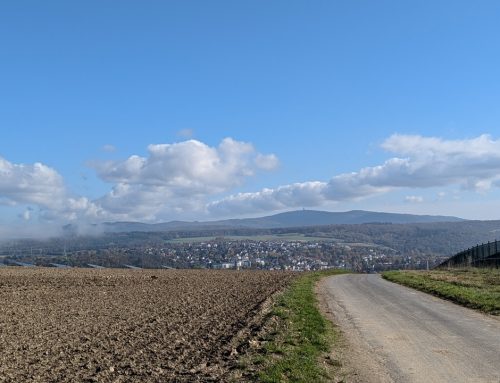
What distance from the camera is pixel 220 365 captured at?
11.4 m

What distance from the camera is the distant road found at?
10867 mm

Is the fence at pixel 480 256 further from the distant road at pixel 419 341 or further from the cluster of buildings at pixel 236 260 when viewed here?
the distant road at pixel 419 341

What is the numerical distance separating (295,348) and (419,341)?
11.9ft

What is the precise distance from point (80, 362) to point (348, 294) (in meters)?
20.6

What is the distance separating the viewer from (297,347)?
13.2 meters

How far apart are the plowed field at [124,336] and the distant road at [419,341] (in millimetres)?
3004

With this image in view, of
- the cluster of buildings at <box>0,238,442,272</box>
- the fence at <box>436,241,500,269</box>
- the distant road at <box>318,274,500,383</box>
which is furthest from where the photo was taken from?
the cluster of buildings at <box>0,238,442,272</box>

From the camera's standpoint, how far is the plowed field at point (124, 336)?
11.0 meters

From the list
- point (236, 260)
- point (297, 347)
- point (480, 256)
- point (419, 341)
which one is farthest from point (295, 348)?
point (236, 260)

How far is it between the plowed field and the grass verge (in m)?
0.70

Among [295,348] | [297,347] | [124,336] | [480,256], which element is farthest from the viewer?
[480,256]

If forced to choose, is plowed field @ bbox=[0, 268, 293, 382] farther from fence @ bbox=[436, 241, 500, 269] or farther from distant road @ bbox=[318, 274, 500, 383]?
fence @ bbox=[436, 241, 500, 269]

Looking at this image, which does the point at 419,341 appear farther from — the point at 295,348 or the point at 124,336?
the point at 124,336

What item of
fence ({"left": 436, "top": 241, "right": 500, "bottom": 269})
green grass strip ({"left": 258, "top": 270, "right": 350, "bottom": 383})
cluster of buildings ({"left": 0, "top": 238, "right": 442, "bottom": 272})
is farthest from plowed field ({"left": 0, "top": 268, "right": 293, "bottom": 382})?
cluster of buildings ({"left": 0, "top": 238, "right": 442, "bottom": 272})
